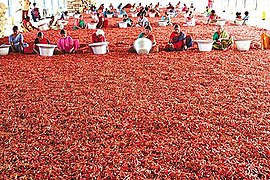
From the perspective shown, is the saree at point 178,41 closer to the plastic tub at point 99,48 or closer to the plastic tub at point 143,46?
the plastic tub at point 143,46

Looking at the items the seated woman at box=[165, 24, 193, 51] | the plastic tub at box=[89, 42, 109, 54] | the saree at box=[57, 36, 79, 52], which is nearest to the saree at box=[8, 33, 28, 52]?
the saree at box=[57, 36, 79, 52]

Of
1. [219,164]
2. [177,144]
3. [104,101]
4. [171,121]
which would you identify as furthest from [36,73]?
[219,164]

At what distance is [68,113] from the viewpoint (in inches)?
195

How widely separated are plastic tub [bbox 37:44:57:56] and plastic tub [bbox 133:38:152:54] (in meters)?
1.91

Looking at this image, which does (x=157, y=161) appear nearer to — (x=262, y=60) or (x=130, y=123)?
(x=130, y=123)

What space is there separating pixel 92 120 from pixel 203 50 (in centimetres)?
524

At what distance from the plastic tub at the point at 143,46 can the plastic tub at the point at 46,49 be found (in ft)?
6.28

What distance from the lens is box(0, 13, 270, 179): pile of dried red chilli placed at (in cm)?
350

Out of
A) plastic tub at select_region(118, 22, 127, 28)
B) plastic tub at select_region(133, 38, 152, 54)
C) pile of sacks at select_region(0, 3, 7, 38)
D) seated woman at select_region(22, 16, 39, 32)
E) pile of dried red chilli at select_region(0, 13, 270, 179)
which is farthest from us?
plastic tub at select_region(118, 22, 127, 28)

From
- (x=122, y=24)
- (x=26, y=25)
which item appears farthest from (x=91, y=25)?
(x=26, y=25)

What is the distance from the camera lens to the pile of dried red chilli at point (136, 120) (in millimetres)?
3496

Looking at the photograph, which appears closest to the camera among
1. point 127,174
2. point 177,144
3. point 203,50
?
point 127,174

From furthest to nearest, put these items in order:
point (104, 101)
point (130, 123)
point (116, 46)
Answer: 1. point (116, 46)
2. point (104, 101)
3. point (130, 123)

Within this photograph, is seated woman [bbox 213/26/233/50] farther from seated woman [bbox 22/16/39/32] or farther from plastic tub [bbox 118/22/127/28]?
seated woman [bbox 22/16/39/32]
